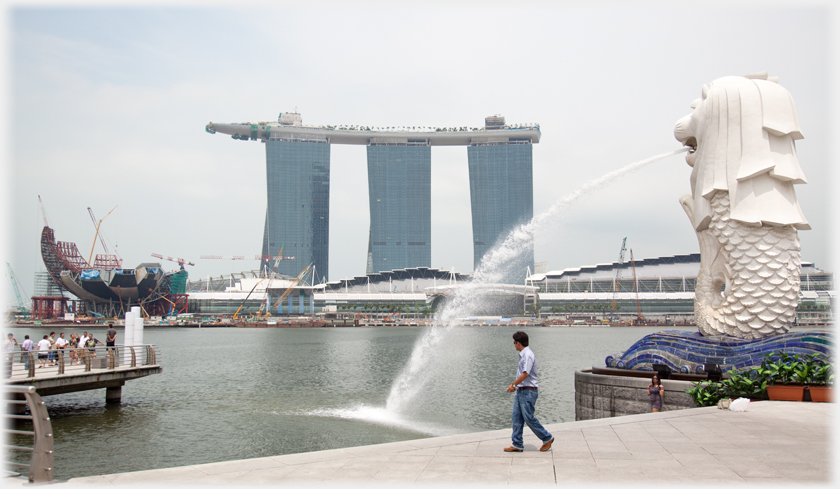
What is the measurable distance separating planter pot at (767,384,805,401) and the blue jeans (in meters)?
7.76

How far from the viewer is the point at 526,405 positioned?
920 cm

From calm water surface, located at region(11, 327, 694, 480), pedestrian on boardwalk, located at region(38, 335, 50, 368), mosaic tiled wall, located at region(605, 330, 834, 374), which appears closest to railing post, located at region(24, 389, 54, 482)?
calm water surface, located at region(11, 327, 694, 480)

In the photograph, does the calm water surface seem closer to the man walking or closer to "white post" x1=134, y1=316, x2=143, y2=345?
"white post" x1=134, y1=316, x2=143, y2=345

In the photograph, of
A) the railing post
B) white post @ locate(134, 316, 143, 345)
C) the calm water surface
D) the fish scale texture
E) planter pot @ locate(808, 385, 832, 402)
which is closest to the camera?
the railing post

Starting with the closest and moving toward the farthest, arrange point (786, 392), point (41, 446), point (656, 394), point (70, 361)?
point (41, 446) → point (786, 392) → point (656, 394) → point (70, 361)

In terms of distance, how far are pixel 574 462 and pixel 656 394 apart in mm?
8543

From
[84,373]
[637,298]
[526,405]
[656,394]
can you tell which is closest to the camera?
[526,405]

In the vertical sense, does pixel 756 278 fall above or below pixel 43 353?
above

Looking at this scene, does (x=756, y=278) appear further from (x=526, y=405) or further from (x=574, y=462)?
(x=574, y=462)

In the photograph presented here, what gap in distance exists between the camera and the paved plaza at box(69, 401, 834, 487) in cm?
765

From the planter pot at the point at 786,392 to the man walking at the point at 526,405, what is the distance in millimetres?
7709

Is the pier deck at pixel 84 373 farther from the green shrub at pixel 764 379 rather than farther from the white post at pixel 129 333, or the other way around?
the green shrub at pixel 764 379

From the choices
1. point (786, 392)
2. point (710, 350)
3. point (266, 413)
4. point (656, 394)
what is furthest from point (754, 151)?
point (266, 413)

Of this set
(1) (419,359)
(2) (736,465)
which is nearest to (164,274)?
(1) (419,359)
